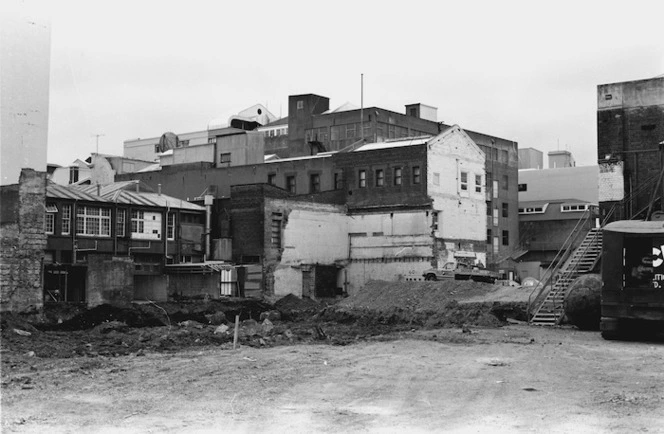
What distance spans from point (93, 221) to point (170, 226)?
606 cm

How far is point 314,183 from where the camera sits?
66812 mm

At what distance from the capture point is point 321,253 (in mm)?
61062

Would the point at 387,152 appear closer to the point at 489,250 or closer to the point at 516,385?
the point at 489,250

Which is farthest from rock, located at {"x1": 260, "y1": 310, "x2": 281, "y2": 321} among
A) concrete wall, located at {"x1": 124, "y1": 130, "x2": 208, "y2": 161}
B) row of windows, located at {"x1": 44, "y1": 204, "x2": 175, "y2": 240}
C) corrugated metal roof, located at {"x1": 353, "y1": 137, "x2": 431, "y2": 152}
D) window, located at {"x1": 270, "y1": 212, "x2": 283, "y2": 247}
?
concrete wall, located at {"x1": 124, "y1": 130, "x2": 208, "y2": 161}

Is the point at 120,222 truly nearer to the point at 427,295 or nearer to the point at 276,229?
the point at 276,229

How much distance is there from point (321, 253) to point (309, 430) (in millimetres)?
48372

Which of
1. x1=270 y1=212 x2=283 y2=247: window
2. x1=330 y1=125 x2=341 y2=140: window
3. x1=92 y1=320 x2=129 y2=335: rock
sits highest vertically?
x1=330 y1=125 x2=341 y2=140: window

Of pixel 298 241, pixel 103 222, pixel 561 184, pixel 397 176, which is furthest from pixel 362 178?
pixel 561 184

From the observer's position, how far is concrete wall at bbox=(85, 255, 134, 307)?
4519cm

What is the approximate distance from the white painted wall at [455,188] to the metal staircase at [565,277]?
22.3 m

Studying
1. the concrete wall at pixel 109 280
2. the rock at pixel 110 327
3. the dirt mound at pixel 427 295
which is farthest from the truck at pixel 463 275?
the rock at pixel 110 327

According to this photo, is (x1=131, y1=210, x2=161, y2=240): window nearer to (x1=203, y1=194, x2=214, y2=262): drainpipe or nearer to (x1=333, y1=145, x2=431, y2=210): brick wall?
(x1=203, y1=194, x2=214, y2=262): drainpipe

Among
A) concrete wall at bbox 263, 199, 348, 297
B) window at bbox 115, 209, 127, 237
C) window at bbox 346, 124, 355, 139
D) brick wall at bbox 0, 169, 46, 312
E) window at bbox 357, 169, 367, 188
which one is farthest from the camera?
window at bbox 346, 124, 355, 139

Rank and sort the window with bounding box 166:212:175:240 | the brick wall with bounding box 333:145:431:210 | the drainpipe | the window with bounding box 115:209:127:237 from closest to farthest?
the window with bounding box 115:209:127:237, the window with bounding box 166:212:175:240, the drainpipe, the brick wall with bounding box 333:145:431:210
